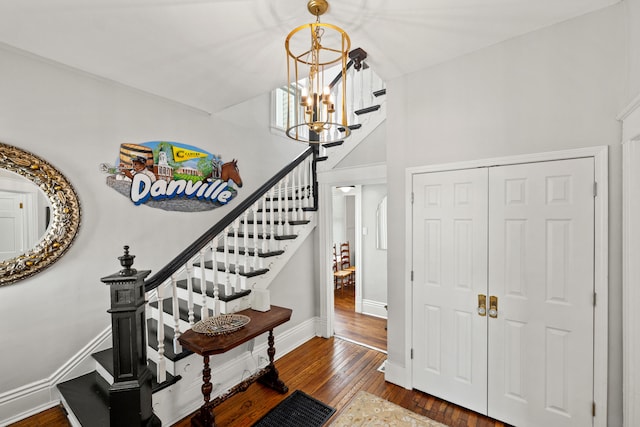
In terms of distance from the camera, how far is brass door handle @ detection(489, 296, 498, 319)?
2.15 meters

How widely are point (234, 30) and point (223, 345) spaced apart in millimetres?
2246

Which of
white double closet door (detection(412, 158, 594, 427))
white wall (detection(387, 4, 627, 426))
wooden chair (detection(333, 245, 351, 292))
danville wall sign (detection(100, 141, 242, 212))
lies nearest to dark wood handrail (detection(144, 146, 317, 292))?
danville wall sign (detection(100, 141, 242, 212))

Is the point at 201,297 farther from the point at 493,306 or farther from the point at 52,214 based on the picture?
the point at 493,306

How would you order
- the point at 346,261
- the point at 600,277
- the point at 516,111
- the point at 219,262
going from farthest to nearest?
the point at 346,261 → the point at 219,262 → the point at 516,111 → the point at 600,277

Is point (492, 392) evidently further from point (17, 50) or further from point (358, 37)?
point (17, 50)

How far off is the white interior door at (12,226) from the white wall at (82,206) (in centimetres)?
26

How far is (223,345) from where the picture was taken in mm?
1950

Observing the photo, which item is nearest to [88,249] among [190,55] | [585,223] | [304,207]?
[190,55]

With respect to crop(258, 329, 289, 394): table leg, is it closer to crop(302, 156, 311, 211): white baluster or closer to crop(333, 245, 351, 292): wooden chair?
crop(302, 156, 311, 211): white baluster

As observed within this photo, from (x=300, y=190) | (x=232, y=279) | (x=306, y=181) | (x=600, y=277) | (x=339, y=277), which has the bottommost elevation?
(x=339, y=277)

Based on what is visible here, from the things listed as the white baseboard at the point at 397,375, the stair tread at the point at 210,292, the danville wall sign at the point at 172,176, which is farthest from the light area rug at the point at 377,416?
the danville wall sign at the point at 172,176

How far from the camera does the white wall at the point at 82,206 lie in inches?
85.6

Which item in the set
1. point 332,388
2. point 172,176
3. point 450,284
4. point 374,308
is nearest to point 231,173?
point 172,176

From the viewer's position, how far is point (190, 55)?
2.20m
